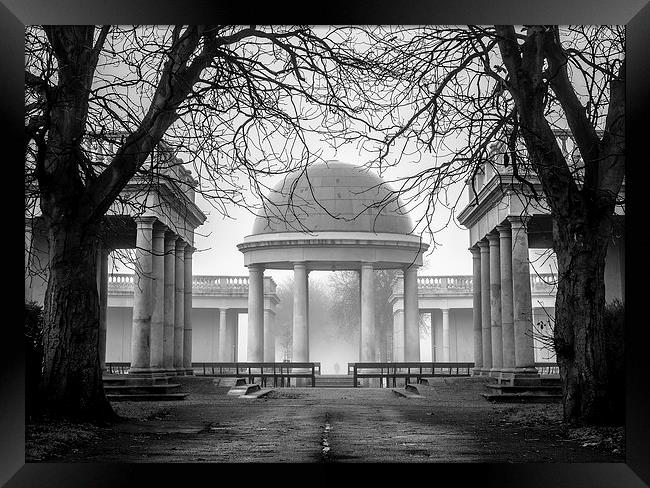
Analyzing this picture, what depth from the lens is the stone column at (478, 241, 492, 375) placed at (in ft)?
98.4

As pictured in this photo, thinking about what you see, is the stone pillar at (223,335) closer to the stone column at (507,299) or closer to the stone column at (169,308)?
the stone column at (169,308)

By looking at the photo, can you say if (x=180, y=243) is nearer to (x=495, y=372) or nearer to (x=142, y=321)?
(x=142, y=321)

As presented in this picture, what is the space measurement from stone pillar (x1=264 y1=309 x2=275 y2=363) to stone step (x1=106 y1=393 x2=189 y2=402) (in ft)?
63.8

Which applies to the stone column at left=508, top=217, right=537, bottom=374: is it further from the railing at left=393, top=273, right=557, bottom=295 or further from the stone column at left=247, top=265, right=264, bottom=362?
the railing at left=393, top=273, right=557, bottom=295

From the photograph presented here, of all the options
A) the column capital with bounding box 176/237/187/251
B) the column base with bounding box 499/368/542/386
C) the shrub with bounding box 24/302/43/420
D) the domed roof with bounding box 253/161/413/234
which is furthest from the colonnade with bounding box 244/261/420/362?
the shrub with bounding box 24/302/43/420

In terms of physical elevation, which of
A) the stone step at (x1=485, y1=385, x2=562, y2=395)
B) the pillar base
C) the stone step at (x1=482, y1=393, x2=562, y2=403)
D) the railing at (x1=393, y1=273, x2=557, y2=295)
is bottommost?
the stone step at (x1=482, y1=393, x2=562, y2=403)

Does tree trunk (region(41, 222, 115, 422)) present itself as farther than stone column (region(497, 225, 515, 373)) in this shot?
No

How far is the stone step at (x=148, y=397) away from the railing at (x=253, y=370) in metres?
3.93

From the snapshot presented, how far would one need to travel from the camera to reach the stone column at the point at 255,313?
113 feet

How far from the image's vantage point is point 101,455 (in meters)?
9.62

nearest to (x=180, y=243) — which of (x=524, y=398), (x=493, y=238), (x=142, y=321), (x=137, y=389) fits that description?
(x=142, y=321)

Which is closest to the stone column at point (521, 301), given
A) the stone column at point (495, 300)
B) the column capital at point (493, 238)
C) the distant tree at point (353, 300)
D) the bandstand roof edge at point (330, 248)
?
the column capital at point (493, 238)
